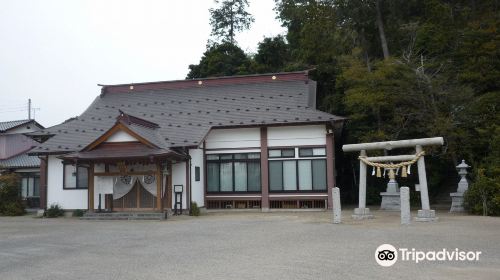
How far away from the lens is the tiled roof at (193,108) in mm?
19875

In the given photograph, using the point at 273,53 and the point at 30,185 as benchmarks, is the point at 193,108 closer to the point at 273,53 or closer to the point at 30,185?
the point at 30,185

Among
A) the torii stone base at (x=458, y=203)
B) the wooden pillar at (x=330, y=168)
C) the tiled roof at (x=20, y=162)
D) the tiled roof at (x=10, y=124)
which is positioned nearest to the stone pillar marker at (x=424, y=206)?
the torii stone base at (x=458, y=203)

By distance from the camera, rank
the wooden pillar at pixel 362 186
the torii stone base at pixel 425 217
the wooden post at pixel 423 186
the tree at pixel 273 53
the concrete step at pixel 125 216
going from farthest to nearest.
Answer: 1. the tree at pixel 273 53
2. the concrete step at pixel 125 216
3. the wooden pillar at pixel 362 186
4. the wooden post at pixel 423 186
5. the torii stone base at pixel 425 217

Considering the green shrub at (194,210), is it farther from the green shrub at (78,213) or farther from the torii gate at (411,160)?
the torii gate at (411,160)

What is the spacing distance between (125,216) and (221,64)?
20379mm

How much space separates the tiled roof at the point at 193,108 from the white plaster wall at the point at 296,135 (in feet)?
1.73

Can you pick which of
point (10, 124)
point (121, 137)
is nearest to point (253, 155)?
point (121, 137)

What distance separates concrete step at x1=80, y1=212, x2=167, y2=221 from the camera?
1683cm

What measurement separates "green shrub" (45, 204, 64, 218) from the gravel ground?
16.1 ft

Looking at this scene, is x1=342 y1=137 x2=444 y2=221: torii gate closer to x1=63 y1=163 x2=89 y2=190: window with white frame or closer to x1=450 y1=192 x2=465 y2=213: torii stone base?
x1=450 y1=192 x2=465 y2=213: torii stone base

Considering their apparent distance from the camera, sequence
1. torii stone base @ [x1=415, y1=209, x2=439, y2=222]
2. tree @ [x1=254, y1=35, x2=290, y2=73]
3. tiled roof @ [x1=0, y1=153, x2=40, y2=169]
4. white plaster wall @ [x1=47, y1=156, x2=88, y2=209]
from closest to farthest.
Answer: torii stone base @ [x1=415, y1=209, x2=439, y2=222] < white plaster wall @ [x1=47, y1=156, x2=88, y2=209] < tiled roof @ [x1=0, y1=153, x2=40, y2=169] < tree @ [x1=254, y1=35, x2=290, y2=73]

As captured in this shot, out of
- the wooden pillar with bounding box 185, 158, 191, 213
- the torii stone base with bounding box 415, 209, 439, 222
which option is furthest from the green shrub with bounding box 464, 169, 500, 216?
the wooden pillar with bounding box 185, 158, 191, 213

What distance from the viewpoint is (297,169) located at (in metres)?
19.9

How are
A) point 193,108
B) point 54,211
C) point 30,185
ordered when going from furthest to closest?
point 30,185
point 193,108
point 54,211
